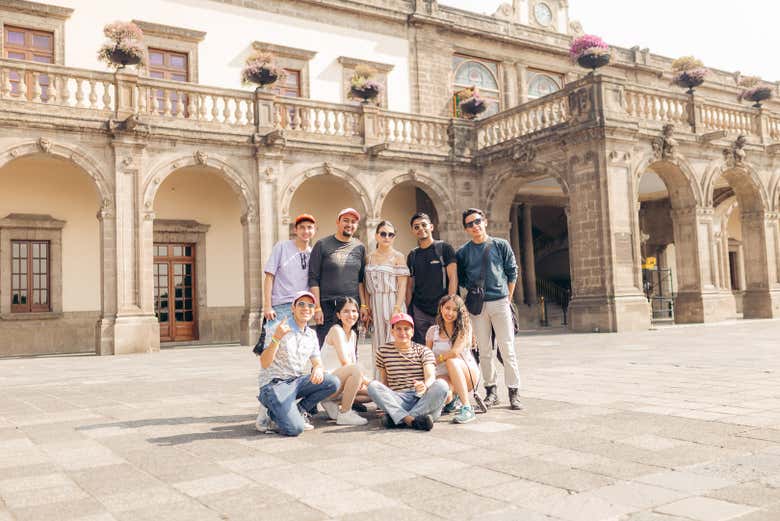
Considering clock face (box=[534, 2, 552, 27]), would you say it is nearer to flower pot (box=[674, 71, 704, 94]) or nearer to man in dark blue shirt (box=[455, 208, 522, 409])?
flower pot (box=[674, 71, 704, 94])

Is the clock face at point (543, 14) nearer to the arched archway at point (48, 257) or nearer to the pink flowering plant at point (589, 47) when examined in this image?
the pink flowering plant at point (589, 47)

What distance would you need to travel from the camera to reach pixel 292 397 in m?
5.39

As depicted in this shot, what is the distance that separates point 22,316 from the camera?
1738cm

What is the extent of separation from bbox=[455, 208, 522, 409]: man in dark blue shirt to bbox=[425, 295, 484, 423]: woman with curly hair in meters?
0.60

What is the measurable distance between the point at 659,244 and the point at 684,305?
986 centimetres

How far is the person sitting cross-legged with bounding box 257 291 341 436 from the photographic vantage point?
5371mm

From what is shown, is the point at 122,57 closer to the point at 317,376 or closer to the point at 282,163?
the point at 282,163

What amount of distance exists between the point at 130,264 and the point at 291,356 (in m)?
11.8

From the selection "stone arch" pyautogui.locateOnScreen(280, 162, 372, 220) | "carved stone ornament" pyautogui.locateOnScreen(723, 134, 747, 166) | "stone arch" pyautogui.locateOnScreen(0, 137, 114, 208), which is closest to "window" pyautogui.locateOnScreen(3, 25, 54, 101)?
"stone arch" pyautogui.locateOnScreen(0, 137, 114, 208)

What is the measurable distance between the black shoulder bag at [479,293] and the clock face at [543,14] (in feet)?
71.3

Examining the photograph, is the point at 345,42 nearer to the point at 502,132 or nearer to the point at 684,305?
the point at 502,132

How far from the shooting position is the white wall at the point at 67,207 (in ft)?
58.1

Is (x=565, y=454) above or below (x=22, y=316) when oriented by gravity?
below

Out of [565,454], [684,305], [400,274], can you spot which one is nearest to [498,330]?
[400,274]
